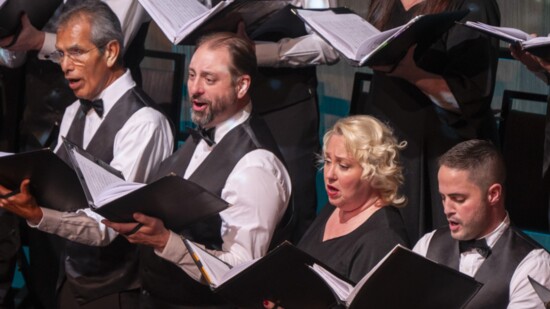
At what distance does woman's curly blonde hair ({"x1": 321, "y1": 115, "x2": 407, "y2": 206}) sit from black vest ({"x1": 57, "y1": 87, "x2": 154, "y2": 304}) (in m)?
0.87

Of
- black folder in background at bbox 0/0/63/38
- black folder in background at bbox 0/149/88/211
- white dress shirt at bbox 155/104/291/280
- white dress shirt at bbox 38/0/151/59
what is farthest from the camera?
white dress shirt at bbox 38/0/151/59

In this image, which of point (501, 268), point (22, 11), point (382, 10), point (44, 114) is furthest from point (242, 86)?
point (44, 114)

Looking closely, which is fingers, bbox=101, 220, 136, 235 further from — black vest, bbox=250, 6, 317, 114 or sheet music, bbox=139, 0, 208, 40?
black vest, bbox=250, 6, 317, 114

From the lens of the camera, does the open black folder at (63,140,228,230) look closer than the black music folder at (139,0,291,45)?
Result: Yes

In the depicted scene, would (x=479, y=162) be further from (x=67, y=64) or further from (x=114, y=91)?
(x=67, y=64)

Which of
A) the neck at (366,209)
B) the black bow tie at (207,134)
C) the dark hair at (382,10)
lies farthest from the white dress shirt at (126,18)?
the neck at (366,209)

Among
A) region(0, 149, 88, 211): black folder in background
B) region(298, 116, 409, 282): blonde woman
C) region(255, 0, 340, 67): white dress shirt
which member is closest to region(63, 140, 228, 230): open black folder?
region(0, 149, 88, 211): black folder in background

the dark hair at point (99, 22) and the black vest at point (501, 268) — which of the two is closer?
the black vest at point (501, 268)

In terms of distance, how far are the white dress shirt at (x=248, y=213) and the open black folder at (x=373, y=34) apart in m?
0.42

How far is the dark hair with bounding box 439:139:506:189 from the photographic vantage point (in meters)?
3.32

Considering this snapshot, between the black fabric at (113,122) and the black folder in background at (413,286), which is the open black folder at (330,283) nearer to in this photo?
the black folder in background at (413,286)

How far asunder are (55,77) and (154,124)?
1054 millimetres

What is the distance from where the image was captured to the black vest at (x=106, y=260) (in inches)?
155

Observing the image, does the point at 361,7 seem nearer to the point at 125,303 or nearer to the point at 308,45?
the point at 308,45
